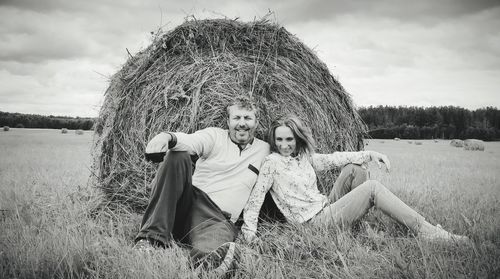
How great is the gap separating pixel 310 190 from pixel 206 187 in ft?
3.08

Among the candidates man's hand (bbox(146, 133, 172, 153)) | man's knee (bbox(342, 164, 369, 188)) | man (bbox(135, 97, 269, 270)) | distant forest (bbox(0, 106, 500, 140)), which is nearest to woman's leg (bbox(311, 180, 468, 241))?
man's knee (bbox(342, 164, 369, 188))

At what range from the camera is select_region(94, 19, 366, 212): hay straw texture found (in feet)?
12.6

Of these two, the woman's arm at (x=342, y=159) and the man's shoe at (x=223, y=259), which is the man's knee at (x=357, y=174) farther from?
the man's shoe at (x=223, y=259)

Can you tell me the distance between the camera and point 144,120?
12.7 ft

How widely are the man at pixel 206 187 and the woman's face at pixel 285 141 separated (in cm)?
19

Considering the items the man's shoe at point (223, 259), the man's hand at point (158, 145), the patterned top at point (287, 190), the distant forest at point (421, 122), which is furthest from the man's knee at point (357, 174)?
the distant forest at point (421, 122)

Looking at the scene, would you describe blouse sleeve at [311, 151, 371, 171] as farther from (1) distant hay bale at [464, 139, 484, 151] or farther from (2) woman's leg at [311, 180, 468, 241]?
(1) distant hay bale at [464, 139, 484, 151]

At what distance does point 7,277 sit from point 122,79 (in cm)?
257

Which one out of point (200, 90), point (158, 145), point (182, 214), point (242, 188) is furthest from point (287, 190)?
point (200, 90)

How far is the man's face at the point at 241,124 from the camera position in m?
3.32

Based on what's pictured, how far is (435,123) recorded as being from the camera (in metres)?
31.8

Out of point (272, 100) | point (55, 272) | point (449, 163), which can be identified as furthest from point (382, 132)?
point (55, 272)

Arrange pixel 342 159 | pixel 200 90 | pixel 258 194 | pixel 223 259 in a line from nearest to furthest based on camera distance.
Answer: pixel 223 259, pixel 258 194, pixel 342 159, pixel 200 90

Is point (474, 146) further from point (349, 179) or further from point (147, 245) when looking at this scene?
point (147, 245)
